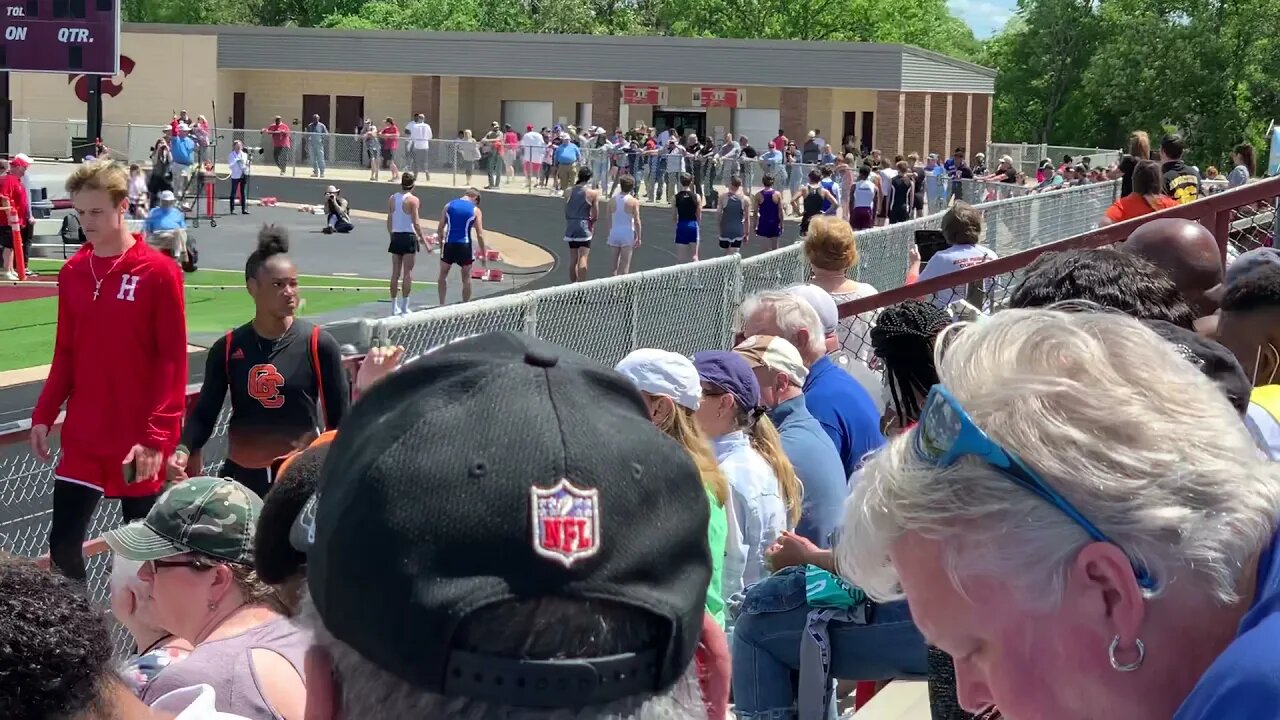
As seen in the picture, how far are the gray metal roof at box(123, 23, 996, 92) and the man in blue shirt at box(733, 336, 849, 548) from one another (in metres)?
49.4

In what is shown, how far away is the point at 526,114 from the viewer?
59969 millimetres

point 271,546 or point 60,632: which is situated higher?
point 271,546

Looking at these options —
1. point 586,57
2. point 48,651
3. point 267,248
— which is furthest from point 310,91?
point 48,651

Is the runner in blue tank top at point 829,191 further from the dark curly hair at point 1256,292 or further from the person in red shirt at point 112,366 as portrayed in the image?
the dark curly hair at point 1256,292

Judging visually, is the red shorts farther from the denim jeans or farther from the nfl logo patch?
the nfl logo patch

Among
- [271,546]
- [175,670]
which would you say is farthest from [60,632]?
[175,670]

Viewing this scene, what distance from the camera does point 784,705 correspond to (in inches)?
136

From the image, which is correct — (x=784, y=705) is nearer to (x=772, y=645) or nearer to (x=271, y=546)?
(x=772, y=645)

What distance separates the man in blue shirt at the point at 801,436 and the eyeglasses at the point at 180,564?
2.12 metres

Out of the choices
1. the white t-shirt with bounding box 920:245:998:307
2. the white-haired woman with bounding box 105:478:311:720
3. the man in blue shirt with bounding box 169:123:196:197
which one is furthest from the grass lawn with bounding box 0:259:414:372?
the white-haired woman with bounding box 105:478:311:720

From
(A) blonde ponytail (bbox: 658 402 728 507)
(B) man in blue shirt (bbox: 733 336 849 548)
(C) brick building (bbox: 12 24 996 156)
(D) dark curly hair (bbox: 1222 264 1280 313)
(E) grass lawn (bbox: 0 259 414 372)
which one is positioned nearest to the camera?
(D) dark curly hair (bbox: 1222 264 1280 313)

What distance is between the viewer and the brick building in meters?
54.4

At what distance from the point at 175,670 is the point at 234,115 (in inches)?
2340

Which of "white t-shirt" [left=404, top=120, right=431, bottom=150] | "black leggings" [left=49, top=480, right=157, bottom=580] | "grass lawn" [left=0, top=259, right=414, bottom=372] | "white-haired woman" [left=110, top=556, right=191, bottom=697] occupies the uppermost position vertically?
"white t-shirt" [left=404, top=120, right=431, bottom=150]
